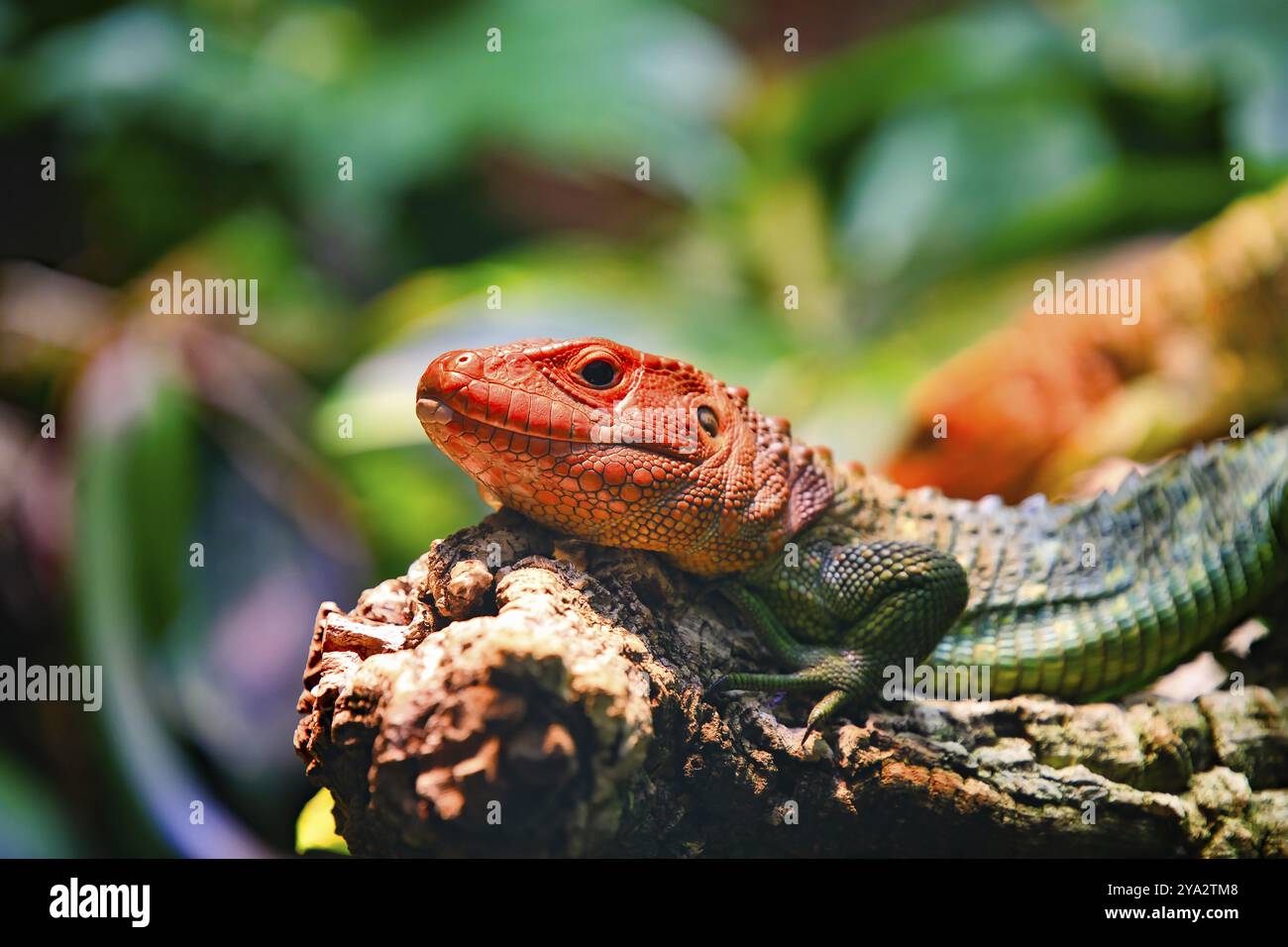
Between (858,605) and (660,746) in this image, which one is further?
(858,605)

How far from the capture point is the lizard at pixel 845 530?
203cm

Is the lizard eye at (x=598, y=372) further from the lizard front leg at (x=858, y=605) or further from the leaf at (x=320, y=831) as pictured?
the leaf at (x=320, y=831)

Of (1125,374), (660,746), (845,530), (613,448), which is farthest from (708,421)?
(1125,374)

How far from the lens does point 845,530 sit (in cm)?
240

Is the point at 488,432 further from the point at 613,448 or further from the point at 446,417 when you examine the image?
the point at 613,448

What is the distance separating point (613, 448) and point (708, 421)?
0.90ft

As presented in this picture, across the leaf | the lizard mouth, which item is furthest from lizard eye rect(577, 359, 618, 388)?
the leaf

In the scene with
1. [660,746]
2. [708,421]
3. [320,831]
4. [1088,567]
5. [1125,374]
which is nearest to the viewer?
[660,746]

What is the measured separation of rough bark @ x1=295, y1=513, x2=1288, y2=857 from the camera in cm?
164

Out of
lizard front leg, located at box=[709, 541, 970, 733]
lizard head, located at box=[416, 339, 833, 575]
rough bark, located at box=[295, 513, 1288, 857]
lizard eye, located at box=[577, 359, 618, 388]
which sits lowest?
rough bark, located at box=[295, 513, 1288, 857]

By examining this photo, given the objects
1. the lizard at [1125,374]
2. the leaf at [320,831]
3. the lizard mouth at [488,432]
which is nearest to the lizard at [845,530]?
the lizard mouth at [488,432]

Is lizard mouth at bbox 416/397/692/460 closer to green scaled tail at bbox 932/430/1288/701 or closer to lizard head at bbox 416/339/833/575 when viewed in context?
lizard head at bbox 416/339/833/575
